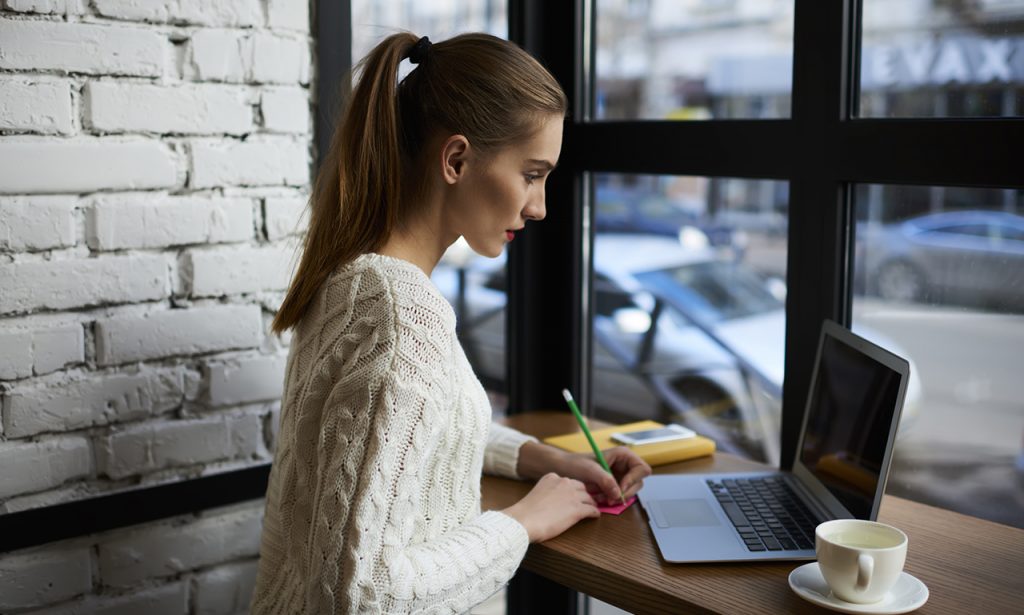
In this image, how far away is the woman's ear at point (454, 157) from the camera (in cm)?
131

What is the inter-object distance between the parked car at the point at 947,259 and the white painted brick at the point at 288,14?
95cm

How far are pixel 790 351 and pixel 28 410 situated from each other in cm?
115

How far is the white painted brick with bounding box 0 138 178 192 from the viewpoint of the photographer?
1361 millimetres

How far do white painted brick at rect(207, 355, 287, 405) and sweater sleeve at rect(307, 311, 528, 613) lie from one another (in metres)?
0.51

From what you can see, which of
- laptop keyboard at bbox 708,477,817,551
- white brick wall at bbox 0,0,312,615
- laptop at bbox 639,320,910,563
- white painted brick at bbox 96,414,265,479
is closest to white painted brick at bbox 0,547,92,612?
white brick wall at bbox 0,0,312,615

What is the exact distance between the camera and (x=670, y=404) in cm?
202

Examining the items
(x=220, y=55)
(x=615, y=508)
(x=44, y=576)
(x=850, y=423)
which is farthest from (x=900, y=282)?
(x=44, y=576)

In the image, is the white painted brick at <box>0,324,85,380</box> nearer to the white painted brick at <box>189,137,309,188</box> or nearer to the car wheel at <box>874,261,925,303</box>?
the white painted brick at <box>189,137,309,188</box>

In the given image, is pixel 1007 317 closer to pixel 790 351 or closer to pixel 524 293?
pixel 790 351

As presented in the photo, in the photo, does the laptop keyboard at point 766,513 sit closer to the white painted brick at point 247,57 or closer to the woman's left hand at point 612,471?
the woman's left hand at point 612,471

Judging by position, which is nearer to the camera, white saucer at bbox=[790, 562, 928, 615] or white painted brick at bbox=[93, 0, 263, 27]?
white saucer at bbox=[790, 562, 928, 615]

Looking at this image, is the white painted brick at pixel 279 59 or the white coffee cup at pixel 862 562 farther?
the white painted brick at pixel 279 59

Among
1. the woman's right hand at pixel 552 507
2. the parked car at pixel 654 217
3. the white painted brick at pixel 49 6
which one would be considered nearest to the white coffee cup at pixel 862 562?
the woman's right hand at pixel 552 507

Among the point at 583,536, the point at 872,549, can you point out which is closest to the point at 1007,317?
the point at 872,549
